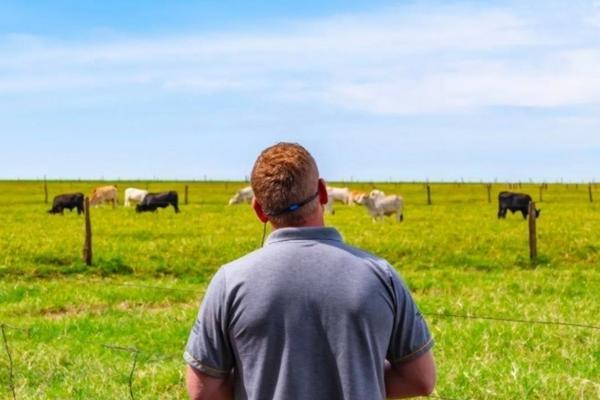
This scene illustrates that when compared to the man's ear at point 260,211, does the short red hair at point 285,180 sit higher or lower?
higher

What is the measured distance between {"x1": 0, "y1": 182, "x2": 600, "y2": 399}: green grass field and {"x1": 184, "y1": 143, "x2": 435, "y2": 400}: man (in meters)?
4.23

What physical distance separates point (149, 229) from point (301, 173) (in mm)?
23984

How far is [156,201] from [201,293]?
26.9m

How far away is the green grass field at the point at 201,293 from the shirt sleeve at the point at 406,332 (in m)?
4.05

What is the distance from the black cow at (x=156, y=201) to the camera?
39956mm

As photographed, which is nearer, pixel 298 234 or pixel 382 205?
pixel 298 234

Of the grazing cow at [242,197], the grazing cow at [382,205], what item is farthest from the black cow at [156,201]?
the grazing cow at [242,197]

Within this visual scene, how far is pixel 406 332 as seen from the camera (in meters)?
3.08

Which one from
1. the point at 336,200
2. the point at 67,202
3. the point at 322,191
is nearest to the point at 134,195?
the point at 67,202

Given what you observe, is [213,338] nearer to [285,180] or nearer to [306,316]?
[306,316]

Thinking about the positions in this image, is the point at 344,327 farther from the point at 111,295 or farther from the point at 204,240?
the point at 204,240

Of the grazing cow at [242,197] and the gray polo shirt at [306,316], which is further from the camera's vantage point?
the grazing cow at [242,197]

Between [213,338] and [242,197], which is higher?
[213,338]

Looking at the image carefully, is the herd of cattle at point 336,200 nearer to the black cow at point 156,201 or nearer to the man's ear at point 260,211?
the black cow at point 156,201
